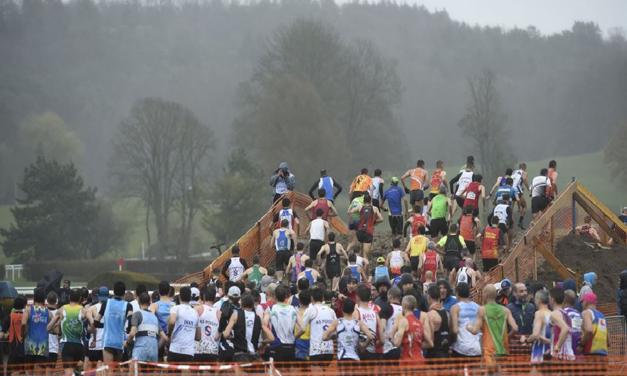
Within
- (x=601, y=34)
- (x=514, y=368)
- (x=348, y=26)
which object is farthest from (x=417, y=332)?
(x=348, y=26)

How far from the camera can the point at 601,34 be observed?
95812 millimetres

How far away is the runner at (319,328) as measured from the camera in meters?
13.7

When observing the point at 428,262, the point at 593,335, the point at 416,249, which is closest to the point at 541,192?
the point at 416,249

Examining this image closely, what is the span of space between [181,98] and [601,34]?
41.2 metres

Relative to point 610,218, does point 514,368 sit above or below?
below

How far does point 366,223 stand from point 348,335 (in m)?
11.1

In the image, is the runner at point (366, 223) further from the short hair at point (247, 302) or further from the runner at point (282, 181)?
the short hair at point (247, 302)

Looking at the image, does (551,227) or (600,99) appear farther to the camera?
(600,99)

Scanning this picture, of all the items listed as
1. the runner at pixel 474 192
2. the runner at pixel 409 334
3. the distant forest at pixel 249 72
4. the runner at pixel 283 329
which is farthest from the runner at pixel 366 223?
the distant forest at pixel 249 72

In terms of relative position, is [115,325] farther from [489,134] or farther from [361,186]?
[489,134]

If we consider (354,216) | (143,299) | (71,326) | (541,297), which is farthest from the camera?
(354,216)

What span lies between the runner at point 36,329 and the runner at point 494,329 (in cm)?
697

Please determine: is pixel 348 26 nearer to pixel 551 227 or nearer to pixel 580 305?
pixel 551 227

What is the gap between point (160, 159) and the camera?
74.6 m
